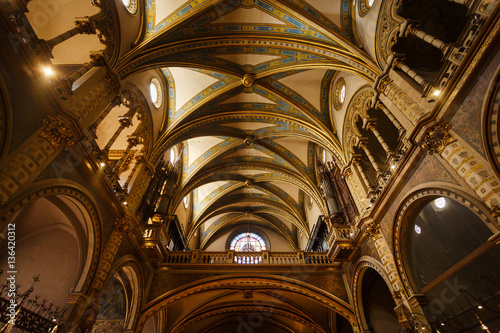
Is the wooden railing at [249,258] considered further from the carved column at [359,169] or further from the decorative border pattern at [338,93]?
the decorative border pattern at [338,93]

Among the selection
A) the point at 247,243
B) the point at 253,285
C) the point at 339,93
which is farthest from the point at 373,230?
the point at 247,243

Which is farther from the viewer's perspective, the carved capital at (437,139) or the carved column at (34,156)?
the carved capital at (437,139)

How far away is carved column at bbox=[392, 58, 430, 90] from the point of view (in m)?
6.47

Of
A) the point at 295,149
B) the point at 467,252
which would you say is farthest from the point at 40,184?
the point at 295,149

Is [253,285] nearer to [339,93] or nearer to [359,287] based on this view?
[359,287]

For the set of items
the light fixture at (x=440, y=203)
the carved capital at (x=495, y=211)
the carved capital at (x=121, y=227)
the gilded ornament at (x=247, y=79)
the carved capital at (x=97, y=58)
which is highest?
the gilded ornament at (x=247, y=79)

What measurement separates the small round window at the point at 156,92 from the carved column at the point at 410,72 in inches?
364

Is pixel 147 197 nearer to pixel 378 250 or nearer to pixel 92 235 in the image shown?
pixel 92 235

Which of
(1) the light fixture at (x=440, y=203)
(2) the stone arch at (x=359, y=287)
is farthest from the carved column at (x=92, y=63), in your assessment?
(1) the light fixture at (x=440, y=203)

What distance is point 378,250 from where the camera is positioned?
325 inches

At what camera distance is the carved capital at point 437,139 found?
570 centimetres

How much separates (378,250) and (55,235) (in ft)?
33.9

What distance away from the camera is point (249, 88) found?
13086 mm

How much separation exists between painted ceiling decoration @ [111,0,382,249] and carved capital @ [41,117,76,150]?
344 cm
